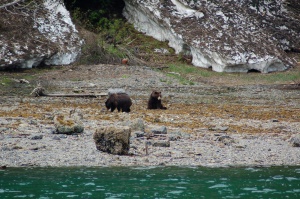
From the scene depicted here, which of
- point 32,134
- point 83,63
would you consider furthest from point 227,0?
point 32,134

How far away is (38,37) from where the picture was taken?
100ft

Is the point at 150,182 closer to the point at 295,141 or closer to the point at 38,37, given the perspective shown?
the point at 295,141

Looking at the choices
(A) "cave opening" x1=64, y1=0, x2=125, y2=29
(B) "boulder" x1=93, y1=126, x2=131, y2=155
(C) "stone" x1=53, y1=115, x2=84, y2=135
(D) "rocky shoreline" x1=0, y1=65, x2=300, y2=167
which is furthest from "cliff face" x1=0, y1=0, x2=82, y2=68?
(B) "boulder" x1=93, y1=126, x2=131, y2=155

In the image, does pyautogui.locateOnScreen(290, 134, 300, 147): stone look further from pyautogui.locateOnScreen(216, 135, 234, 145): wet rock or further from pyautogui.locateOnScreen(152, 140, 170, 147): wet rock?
pyautogui.locateOnScreen(152, 140, 170, 147): wet rock

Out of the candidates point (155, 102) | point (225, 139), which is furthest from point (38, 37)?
point (225, 139)

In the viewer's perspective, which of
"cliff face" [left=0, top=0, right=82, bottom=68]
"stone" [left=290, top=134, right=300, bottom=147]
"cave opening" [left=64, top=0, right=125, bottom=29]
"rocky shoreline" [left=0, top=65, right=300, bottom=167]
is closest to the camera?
"rocky shoreline" [left=0, top=65, right=300, bottom=167]

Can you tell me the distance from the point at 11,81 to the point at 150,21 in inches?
482

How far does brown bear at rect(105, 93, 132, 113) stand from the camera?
19172 millimetres

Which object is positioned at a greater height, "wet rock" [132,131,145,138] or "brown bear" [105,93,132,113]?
"brown bear" [105,93,132,113]

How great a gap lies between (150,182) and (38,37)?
830 inches

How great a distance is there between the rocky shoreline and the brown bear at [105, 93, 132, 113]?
0.32 meters

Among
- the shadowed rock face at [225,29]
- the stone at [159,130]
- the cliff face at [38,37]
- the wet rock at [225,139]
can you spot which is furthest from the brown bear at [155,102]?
the shadowed rock face at [225,29]

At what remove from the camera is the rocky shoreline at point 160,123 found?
41.0 feet

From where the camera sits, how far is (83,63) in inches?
1200
